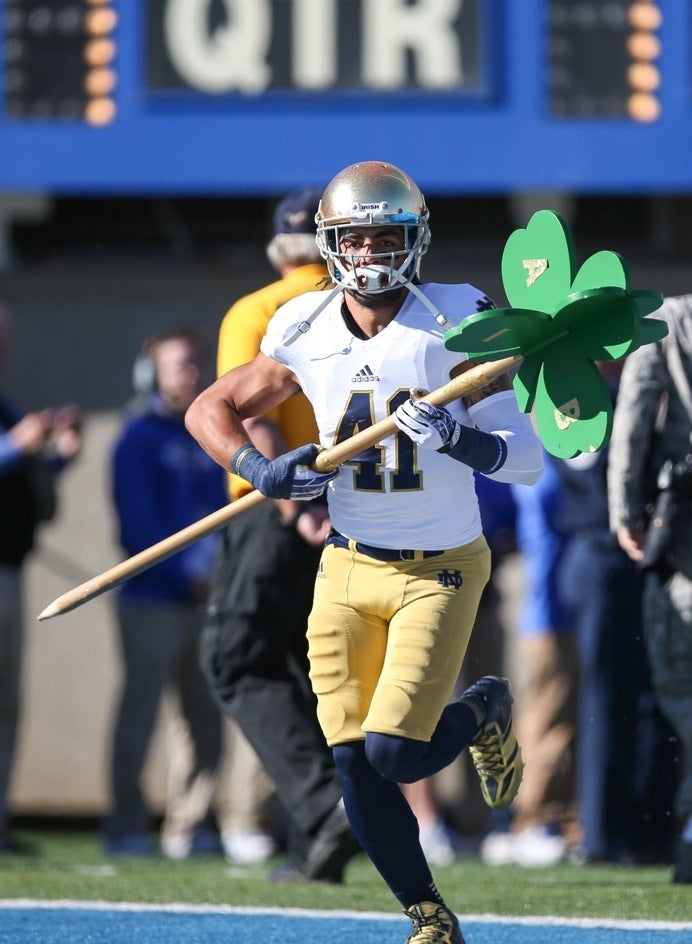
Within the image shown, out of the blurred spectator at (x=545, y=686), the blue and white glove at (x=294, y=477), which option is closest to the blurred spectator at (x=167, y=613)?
the blurred spectator at (x=545, y=686)

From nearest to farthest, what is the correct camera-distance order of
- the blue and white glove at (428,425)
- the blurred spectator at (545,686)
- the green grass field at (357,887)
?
the blue and white glove at (428,425)
the green grass field at (357,887)
the blurred spectator at (545,686)

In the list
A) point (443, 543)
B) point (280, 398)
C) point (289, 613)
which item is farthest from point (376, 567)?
point (289, 613)

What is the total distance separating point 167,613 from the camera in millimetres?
7492

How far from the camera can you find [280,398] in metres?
4.65

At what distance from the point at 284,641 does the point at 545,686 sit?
1.87 metres

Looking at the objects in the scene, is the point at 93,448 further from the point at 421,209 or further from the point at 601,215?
the point at 421,209

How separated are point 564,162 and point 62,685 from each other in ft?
10.7

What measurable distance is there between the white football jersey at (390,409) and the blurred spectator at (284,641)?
1007mm

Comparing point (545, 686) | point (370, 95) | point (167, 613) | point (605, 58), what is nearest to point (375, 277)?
point (545, 686)

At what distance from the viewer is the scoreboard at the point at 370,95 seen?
8852 millimetres

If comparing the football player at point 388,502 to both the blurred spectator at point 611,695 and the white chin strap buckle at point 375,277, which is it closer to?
the white chin strap buckle at point 375,277

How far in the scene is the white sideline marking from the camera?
15.4ft

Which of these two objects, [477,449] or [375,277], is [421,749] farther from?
[375,277]

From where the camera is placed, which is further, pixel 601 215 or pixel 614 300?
pixel 601 215
